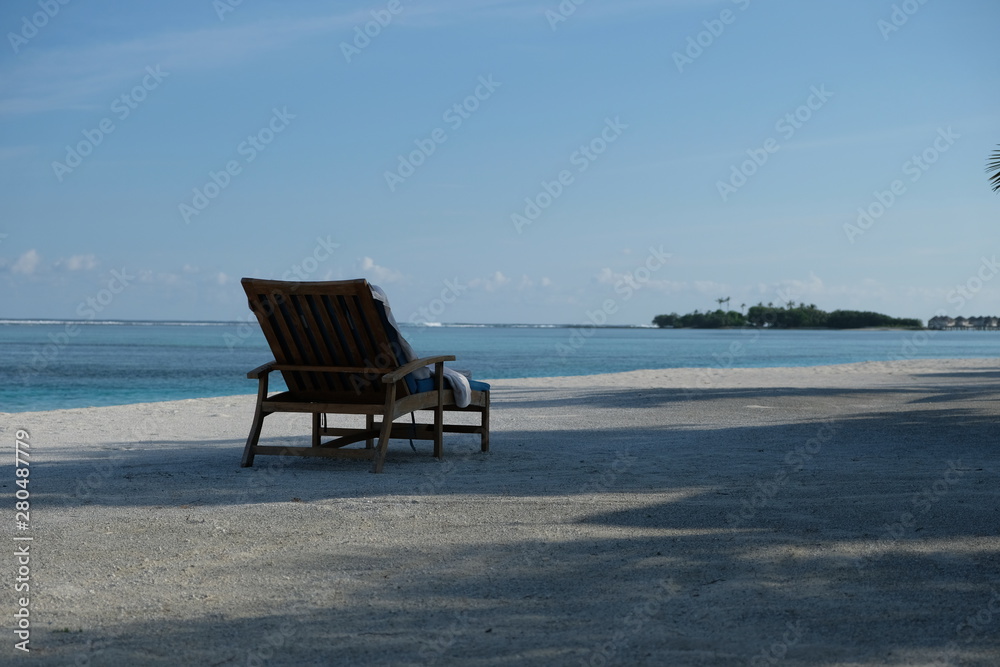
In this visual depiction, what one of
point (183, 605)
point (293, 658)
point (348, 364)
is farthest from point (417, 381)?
→ point (293, 658)

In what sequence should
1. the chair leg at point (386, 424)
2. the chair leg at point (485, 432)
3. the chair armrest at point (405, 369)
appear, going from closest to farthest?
the chair armrest at point (405, 369)
the chair leg at point (386, 424)
the chair leg at point (485, 432)

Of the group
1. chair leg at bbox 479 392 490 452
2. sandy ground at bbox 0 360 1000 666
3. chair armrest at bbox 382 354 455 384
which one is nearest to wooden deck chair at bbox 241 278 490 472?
chair armrest at bbox 382 354 455 384

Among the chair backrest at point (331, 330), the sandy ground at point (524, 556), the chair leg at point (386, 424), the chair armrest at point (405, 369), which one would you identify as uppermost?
the chair backrest at point (331, 330)

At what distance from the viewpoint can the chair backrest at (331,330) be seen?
5832 millimetres

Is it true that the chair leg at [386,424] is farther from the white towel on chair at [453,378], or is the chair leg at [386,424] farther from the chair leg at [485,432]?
the chair leg at [485,432]

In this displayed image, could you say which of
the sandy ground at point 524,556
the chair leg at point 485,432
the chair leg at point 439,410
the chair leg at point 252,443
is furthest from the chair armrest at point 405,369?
the chair leg at point 252,443

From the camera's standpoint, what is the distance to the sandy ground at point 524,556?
266 cm

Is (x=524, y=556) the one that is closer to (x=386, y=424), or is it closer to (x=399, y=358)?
(x=386, y=424)

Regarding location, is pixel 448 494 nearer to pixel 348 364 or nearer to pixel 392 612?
pixel 348 364

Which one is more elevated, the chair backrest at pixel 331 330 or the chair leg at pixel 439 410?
the chair backrest at pixel 331 330

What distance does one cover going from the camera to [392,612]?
9.68 ft

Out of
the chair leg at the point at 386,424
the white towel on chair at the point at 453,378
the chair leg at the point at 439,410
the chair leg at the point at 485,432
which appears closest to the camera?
the chair leg at the point at 386,424

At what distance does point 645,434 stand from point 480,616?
213 inches

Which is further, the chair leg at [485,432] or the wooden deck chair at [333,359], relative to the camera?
the chair leg at [485,432]
